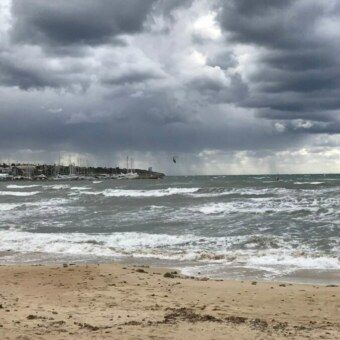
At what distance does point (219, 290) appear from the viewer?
9656mm

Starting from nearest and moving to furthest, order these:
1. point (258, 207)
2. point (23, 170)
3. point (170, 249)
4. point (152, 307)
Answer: point (152, 307), point (170, 249), point (258, 207), point (23, 170)

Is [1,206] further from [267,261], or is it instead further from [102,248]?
[267,261]

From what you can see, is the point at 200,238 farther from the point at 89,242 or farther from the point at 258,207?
the point at 258,207

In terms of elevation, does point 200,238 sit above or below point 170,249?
above

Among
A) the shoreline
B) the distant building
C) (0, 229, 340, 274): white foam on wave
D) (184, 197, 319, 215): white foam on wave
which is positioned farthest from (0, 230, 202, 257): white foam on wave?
the distant building

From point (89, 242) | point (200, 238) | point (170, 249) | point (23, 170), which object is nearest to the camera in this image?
point (170, 249)

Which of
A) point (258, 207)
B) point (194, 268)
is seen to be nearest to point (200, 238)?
point (194, 268)

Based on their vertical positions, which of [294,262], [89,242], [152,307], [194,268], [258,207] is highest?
[258,207]

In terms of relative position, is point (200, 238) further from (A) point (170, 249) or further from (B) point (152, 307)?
(B) point (152, 307)

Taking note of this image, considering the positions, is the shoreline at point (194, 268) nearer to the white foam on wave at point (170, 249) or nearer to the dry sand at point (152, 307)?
the white foam on wave at point (170, 249)

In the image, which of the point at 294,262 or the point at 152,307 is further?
the point at 294,262

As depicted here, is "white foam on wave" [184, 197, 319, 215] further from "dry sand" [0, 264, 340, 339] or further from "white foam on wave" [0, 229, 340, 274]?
"dry sand" [0, 264, 340, 339]

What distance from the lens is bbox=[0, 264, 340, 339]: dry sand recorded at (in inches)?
263

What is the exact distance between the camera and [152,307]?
826 centimetres
